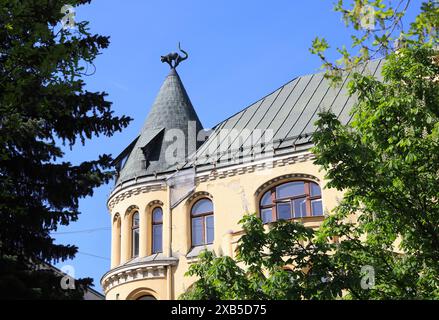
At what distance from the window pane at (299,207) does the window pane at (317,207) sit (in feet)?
0.98

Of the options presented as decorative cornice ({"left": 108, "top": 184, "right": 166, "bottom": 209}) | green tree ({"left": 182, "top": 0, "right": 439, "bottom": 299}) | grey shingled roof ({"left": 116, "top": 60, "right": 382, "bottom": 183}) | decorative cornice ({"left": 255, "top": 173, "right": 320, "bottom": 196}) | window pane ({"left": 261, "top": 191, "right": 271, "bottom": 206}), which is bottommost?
green tree ({"left": 182, "top": 0, "right": 439, "bottom": 299})

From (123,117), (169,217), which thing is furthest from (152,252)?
(123,117)

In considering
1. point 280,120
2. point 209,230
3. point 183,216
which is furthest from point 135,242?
point 280,120

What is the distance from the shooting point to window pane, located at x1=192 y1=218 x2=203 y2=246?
24.4 m

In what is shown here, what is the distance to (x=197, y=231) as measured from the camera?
24.6 m

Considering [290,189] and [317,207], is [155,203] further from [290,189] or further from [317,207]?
[317,207]

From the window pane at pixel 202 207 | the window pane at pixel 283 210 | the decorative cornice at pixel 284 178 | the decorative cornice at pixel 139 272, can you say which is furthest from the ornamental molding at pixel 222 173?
the decorative cornice at pixel 139 272

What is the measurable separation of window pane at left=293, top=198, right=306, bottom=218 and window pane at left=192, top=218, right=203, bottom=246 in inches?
142

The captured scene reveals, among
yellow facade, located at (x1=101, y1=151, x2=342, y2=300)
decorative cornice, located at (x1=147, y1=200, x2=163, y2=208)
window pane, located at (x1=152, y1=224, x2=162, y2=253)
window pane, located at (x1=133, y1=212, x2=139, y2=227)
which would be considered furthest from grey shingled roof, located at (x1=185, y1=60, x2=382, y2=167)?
window pane, located at (x1=133, y1=212, x2=139, y2=227)

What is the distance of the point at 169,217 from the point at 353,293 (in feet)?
45.6

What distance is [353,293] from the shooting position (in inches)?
453

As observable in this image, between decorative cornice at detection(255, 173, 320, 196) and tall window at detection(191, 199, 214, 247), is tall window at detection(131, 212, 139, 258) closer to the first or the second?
tall window at detection(191, 199, 214, 247)

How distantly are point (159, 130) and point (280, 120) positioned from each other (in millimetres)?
4791
